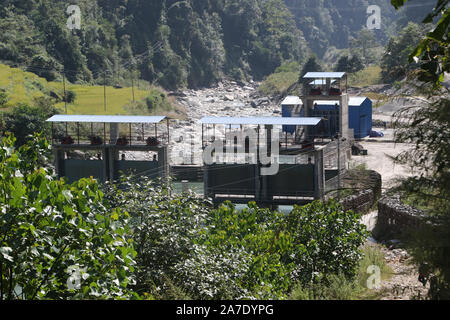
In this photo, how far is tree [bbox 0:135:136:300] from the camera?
6.86 meters

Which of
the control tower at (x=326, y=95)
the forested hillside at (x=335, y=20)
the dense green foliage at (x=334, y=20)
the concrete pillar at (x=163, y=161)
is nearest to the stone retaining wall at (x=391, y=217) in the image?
the concrete pillar at (x=163, y=161)

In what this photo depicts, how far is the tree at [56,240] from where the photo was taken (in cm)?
686

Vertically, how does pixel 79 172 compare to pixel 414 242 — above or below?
below

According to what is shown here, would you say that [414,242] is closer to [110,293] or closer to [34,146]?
[110,293]

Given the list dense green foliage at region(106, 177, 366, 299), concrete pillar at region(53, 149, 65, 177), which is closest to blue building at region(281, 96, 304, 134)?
concrete pillar at region(53, 149, 65, 177)

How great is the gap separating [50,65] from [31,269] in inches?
→ 2265

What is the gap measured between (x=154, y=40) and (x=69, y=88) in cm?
2957

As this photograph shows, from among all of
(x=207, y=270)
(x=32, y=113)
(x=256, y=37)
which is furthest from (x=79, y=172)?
(x=256, y=37)

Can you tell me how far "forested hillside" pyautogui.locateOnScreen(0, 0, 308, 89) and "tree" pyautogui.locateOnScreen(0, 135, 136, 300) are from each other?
5612 centimetres

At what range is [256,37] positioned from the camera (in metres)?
104

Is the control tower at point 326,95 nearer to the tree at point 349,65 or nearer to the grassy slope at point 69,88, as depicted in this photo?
the grassy slope at point 69,88

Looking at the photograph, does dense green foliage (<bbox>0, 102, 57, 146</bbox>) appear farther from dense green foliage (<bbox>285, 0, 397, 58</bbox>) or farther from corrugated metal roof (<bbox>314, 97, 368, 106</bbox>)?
dense green foliage (<bbox>285, 0, 397, 58</bbox>)

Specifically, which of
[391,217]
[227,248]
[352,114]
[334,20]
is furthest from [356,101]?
[334,20]

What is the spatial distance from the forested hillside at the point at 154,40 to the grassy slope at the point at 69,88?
3.72 m
